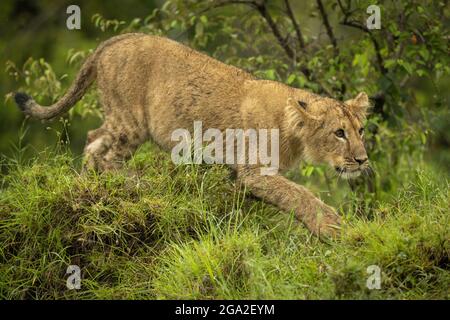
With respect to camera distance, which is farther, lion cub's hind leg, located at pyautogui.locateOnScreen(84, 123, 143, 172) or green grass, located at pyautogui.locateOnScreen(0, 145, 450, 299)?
lion cub's hind leg, located at pyautogui.locateOnScreen(84, 123, 143, 172)

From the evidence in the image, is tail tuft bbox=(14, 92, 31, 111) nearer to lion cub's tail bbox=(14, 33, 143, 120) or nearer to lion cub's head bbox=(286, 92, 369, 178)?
lion cub's tail bbox=(14, 33, 143, 120)

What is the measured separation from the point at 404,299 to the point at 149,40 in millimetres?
3826

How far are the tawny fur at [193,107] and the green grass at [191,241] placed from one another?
58 cm

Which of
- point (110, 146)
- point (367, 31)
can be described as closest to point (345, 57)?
point (367, 31)

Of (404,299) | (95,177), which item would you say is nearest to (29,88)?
(95,177)

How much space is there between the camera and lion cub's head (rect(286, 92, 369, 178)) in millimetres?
7195

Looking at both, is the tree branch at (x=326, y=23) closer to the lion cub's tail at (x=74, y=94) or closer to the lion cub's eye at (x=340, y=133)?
the lion cub's eye at (x=340, y=133)

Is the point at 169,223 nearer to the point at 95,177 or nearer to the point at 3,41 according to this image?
the point at 95,177

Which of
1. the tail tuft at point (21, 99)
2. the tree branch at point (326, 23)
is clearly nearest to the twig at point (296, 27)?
the tree branch at point (326, 23)

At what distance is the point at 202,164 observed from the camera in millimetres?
7164

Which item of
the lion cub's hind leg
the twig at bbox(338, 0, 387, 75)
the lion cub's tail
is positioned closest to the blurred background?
the twig at bbox(338, 0, 387, 75)

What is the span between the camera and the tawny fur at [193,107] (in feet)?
23.9

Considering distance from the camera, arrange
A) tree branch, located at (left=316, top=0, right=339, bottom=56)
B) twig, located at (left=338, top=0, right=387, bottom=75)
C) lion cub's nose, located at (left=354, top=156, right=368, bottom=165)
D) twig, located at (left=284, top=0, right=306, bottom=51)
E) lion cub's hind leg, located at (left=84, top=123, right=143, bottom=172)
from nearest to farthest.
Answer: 1. lion cub's nose, located at (left=354, top=156, right=368, bottom=165)
2. lion cub's hind leg, located at (left=84, top=123, right=143, bottom=172)
3. twig, located at (left=338, top=0, right=387, bottom=75)
4. tree branch, located at (left=316, top=0, right=339, bottom=56)
5. twig, located at (left=284, top=0, right=306, bottom=51)

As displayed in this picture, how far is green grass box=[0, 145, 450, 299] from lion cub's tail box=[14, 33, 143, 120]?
1.02 m
